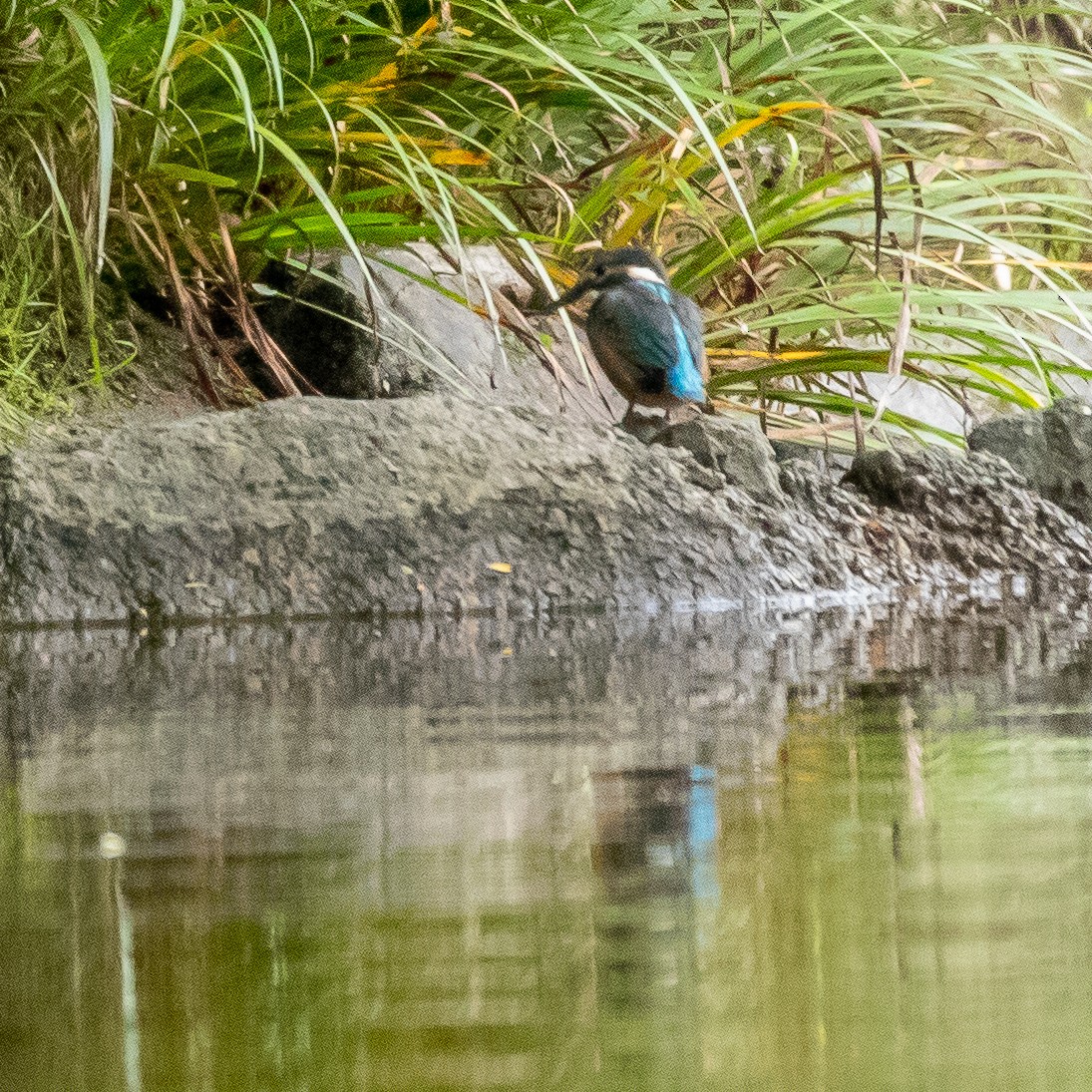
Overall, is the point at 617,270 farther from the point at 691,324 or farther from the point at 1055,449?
the point at 1055,449

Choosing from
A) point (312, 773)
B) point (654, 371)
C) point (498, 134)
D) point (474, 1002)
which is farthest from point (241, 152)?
point (474, 1002)

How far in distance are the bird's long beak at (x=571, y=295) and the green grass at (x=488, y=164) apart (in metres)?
0.17

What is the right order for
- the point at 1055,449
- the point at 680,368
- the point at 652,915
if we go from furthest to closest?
the point at 1055,449, the point at 680,368, the point at 652,915

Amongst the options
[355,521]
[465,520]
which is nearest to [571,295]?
[465,520]

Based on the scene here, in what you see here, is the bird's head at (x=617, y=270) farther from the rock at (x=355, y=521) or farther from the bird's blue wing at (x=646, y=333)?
the rock at (x=355, y=521)

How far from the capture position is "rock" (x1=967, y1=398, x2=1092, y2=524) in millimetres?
4711

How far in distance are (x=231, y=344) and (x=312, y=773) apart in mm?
2998

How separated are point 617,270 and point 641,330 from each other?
0.65 ft

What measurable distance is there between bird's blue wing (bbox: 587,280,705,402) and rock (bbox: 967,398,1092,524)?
3.79ft

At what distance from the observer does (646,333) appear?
12.9ft

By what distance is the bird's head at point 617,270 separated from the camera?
159 inches

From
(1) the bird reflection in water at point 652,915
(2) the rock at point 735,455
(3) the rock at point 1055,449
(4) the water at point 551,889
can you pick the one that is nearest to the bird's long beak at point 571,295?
(2) the rock at point 735,455

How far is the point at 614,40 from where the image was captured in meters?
4.91

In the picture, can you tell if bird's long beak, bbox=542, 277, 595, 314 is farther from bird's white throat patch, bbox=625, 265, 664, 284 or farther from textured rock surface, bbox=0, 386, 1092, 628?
textured rock surface, bbox=0, 386, 1092, 628
